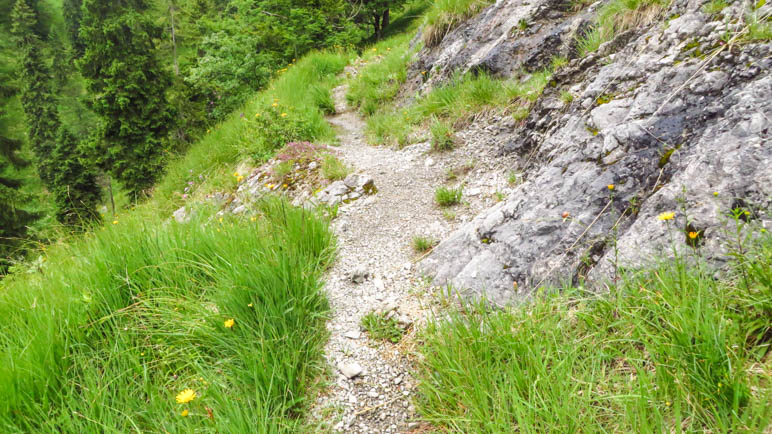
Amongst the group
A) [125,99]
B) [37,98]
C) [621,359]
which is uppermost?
[37,98]

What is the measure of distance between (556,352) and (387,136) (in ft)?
17.3

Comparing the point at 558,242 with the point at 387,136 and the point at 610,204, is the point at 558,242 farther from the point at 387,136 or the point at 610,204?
the point at 387,136

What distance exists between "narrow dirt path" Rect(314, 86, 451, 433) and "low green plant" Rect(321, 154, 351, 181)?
9.9 inches

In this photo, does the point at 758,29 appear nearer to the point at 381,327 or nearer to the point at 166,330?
the point at 381,327

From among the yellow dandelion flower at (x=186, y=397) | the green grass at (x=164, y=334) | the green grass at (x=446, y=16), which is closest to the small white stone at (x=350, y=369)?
the green grass at (x=164, y=334)

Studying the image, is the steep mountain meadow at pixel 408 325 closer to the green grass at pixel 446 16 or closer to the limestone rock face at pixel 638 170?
the limestone rock face at pixel 638 170

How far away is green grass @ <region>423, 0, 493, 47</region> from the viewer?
7844 mm

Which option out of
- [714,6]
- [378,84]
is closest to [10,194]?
[378,84]

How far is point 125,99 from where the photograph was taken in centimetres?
1530

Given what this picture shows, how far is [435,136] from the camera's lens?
5.43 metres

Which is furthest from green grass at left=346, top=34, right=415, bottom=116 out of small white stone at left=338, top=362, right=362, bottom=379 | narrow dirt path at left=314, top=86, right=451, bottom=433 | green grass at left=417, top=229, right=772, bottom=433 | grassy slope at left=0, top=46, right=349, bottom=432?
green grass at left=417, top=229, right=772, bottom=433

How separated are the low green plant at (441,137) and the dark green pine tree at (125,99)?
1409 centimetres

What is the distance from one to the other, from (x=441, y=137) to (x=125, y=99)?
621 inches

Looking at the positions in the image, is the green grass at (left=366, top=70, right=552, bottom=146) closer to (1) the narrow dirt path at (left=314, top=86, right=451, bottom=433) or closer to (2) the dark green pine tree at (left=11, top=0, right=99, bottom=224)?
(1) the narrow dirt path at (left=314, top=86, right=451, bottom=433)
